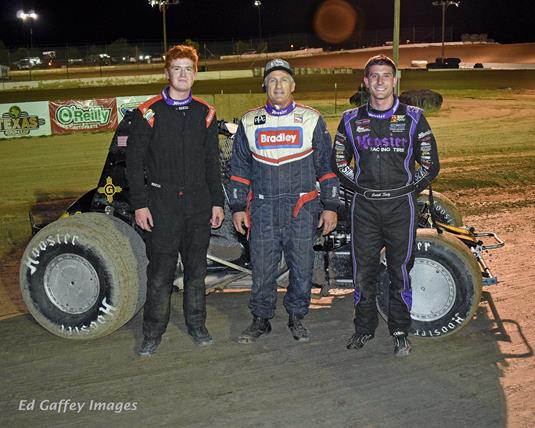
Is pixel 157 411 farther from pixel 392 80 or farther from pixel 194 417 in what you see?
pixel 392 80

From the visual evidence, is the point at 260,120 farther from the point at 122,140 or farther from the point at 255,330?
the point at 255,330

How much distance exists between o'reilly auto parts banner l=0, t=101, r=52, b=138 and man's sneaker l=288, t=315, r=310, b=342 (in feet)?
53.2

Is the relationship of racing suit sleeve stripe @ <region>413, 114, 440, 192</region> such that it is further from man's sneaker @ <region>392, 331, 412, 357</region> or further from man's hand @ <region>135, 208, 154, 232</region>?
man's hand @ <region>135, 208, 154, 232</region>

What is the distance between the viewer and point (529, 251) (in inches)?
277

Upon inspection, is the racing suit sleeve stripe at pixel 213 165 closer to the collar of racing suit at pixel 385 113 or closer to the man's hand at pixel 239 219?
the man's hand at pixel 239 219

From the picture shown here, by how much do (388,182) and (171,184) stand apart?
1.50 meters

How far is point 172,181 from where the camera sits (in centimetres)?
463

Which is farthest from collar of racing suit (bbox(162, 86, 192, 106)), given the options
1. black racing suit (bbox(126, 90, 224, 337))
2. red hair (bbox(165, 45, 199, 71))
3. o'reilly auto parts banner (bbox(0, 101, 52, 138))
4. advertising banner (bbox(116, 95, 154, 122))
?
advertising banner (bbox(116, 95, 154, 122))

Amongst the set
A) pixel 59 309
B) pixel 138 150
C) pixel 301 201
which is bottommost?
pixel 59 309

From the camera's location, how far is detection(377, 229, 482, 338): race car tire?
15.9 ft

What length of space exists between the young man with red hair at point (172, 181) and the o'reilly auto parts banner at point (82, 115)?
16145mm

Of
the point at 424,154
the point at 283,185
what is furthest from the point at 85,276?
the point at 424,154

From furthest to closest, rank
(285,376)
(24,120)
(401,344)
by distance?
(24,120), (401,344), (285,376)

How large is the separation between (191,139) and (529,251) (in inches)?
164
